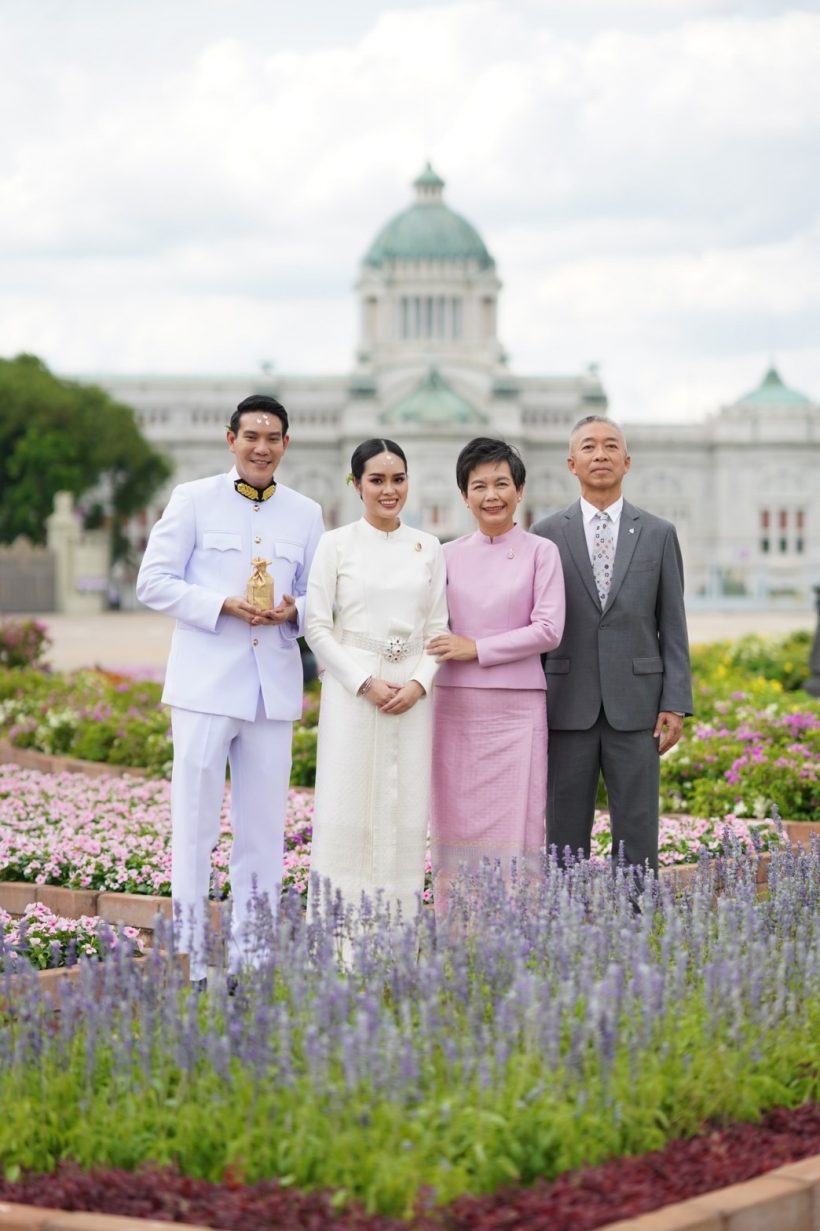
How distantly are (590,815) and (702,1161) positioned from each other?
220 cm

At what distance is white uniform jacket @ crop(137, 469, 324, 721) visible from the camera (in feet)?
18.2

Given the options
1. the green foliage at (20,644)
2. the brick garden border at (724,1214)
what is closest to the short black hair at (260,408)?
the brick garden border at (724,1214)

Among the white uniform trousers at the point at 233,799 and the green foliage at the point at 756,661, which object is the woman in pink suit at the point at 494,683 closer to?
the white uniform trousers at the point at 233,799

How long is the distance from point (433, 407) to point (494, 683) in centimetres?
7385

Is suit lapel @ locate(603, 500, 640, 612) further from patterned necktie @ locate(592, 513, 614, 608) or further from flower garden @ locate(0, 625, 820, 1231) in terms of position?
flower garden @ locate(0, 625, 820, 1231)

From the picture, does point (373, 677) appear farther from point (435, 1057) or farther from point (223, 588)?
point (435, 1057)

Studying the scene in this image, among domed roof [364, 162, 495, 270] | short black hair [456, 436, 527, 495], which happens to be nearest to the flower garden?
short black hair [456, 436, 527, 495]

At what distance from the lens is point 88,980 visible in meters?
4.11

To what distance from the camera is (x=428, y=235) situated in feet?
285

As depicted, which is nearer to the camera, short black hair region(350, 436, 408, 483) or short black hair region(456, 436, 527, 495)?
short black hair region(350, 436, 408, 483)

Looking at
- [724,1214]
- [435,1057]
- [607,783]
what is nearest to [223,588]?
[607,783]

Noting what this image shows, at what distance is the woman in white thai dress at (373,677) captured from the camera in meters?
5.41

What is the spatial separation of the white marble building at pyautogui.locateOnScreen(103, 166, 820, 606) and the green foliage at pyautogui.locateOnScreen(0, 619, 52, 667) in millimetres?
63023

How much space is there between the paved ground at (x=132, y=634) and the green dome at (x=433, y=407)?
31.0 meters
